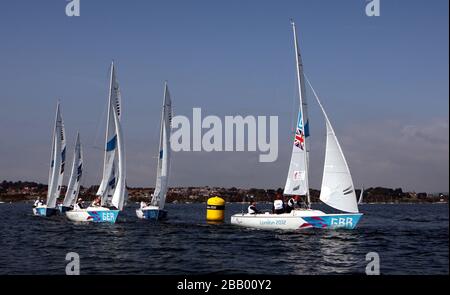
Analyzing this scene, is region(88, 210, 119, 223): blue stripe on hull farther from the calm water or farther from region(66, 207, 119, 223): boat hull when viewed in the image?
the calm water

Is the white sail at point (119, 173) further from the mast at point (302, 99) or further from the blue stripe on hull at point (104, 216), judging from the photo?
the mast at point (302, 99)

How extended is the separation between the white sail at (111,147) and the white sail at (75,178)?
20.4 meters

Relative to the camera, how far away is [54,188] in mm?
64062

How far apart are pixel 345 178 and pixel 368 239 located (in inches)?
182

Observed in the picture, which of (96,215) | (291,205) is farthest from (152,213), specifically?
(291,205)

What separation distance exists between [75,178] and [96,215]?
2470 centimetres

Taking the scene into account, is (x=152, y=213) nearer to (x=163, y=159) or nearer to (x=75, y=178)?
(x=163, y=159)

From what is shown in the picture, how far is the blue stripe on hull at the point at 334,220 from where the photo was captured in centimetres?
3262

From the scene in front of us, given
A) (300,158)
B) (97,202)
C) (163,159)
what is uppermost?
(163,159)

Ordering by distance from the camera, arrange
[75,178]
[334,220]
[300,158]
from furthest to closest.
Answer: [75,178]
[300,158]
[334,220]

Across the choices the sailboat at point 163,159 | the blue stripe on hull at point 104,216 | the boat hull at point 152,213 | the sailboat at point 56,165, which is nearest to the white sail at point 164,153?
the sailboat at point 163,159

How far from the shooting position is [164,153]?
176ft
